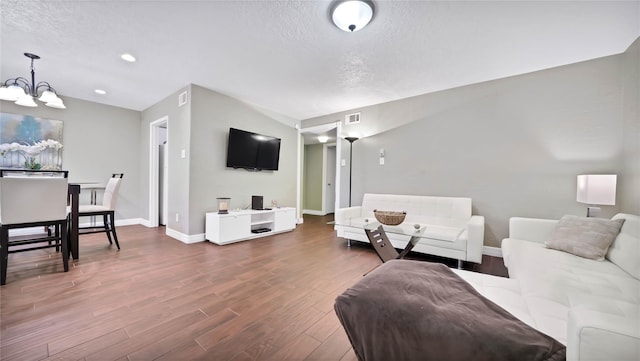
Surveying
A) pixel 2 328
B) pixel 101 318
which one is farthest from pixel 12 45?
pixel 101 318

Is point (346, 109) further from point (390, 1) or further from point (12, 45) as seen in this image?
point (12, 45)

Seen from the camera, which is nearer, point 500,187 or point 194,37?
point 194,37

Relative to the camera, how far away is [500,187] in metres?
3.25

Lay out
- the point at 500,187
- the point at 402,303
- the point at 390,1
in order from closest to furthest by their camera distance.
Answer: the point at 402,303 < the point at 390,1 < the point at 500,187

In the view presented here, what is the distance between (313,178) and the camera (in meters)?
7.61

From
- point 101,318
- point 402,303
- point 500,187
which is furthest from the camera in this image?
point 500,187

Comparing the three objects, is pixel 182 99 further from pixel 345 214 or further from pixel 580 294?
pixel 580 294

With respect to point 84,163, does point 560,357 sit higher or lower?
lower

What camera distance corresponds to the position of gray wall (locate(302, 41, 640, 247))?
2686 millimetres

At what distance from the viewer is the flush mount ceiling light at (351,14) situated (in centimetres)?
192

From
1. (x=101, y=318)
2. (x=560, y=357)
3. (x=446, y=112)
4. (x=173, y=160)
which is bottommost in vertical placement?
(x=101, y=318)

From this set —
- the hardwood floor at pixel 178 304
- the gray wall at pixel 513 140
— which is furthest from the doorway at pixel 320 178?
the hardwood floor at pixel 178 304

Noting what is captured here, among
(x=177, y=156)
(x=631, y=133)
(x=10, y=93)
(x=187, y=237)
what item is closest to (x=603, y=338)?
(x=631, y=133)

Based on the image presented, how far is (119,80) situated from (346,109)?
12.5 feet
